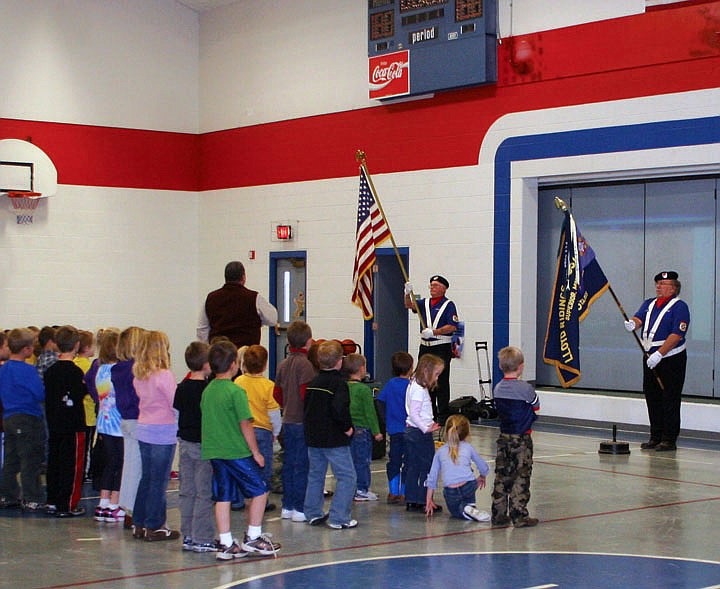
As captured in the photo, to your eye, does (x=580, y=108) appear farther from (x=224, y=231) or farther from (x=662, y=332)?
(x=224, y=231)

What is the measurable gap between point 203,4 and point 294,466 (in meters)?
14.7

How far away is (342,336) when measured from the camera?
19.1 meters

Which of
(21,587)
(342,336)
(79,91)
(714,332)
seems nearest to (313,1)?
(79,91)

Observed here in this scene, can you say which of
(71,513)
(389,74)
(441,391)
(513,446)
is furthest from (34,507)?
(389,74)

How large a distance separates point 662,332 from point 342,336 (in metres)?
6.82

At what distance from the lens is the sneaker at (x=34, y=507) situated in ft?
30.3

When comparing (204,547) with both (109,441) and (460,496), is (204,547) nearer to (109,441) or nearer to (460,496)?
(109,441)

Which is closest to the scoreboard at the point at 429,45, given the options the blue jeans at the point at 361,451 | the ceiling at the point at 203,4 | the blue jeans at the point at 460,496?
the ceiling at the point at 203,4

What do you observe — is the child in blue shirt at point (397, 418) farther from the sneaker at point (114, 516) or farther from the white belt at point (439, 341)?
the white belt at point (439, 341)

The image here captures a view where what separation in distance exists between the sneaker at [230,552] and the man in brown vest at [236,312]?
3440mm

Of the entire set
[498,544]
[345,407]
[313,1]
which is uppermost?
[313,1]

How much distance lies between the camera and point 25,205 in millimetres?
19828

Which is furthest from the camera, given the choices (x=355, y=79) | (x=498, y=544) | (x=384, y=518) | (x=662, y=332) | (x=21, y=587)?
(x=355, y=79)

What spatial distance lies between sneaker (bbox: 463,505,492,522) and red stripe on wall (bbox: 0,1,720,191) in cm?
768
